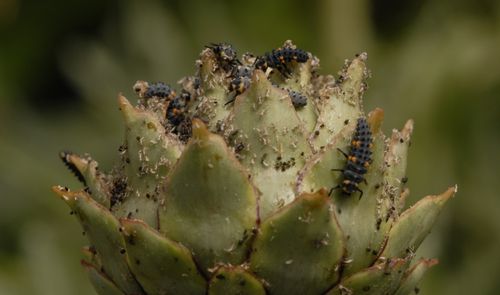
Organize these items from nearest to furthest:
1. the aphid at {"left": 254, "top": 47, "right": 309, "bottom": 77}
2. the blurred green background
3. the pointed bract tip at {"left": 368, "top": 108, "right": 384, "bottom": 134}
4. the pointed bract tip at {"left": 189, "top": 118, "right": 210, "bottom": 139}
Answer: the pointed bract tip at {"left": 189, "top": 118, "right": 210, "bottom": 139} < the pointed bract tip at {"left": 368, "top": 108, "right": 384, "bottom": 134} < the aphid at {"left": 254, "top": 47, "right": 309, "bottom": 77} < the blurred green background

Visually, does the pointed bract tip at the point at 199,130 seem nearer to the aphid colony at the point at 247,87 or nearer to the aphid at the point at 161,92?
the aphid colony at the point at 247,87

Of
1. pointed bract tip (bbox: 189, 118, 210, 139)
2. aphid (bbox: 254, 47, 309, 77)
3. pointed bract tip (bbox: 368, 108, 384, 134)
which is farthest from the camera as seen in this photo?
aphid (bbox: 254, 47, 309, 77)

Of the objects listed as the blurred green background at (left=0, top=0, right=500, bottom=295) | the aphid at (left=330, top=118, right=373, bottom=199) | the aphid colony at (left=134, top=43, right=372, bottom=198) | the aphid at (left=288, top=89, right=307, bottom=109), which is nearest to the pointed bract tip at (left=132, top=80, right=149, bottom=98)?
the aphid colony at (left=134, top=43, right=372, bottom=198)

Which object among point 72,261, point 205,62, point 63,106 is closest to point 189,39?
point 63,106

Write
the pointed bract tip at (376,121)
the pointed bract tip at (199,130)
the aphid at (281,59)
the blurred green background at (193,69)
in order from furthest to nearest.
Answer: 1. the blurred green background at (193,69)
2. the aphid at (281,59)
3. the pointed bract tip at (376,121)
4. the pointed bract tip at (199,130)

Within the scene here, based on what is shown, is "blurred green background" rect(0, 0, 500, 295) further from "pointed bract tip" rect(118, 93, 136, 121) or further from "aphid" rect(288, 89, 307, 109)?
"pointed bract tip" rect(118, 93, 136, 121)

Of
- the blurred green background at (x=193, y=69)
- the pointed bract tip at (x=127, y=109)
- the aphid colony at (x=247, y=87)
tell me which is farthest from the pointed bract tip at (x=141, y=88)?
the blurred green background at (x=193, y=69)

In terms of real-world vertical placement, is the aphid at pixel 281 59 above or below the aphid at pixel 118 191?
above
